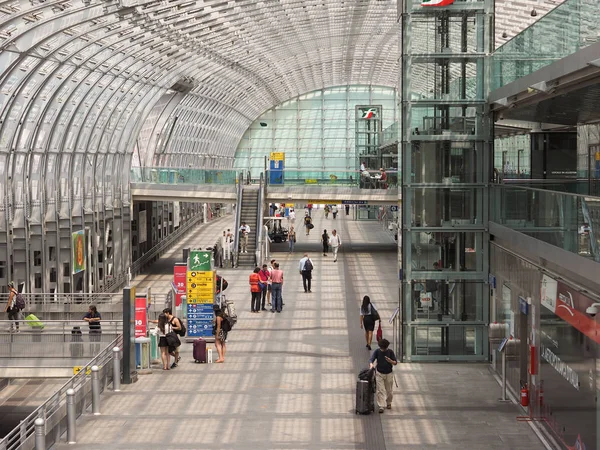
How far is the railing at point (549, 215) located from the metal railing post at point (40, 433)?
22.4 ft

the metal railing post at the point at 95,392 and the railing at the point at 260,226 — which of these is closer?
the metal railing post at the point at 95,392

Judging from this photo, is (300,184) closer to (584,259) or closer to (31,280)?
(31,280)

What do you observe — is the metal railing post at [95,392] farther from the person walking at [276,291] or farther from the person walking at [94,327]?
the person walking at [276,291]

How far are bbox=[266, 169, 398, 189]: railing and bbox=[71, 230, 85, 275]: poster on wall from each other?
13.8 m

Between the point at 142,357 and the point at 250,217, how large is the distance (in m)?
27.0

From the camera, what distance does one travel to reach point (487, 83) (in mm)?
20922

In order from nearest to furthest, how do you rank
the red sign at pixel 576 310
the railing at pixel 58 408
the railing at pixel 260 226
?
the red sign at pixel 576 310 < the railing at pixel 58 408 < the railing at pixel 260 226

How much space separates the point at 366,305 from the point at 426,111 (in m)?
4.05

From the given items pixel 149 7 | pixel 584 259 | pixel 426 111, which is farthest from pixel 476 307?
pixel 149 7

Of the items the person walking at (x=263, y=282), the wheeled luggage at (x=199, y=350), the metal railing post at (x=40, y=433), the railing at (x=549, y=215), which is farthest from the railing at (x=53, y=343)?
the railing at (x=549, y=215)

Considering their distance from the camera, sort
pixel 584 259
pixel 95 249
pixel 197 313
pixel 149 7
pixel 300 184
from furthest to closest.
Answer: pixel 300 184 < pixel 95 249 < pixel 149 7 < pixel 197 313 < pixel 584 259

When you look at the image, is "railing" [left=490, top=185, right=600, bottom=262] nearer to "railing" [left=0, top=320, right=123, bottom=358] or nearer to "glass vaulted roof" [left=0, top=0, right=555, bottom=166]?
"railing" [left=0, top=320, right=123, bottom=358]

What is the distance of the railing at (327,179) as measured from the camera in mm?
48656

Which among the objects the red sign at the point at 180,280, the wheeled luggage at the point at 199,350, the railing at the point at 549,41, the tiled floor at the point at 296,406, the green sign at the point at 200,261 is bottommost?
the tiled floor at the point at 296,406
